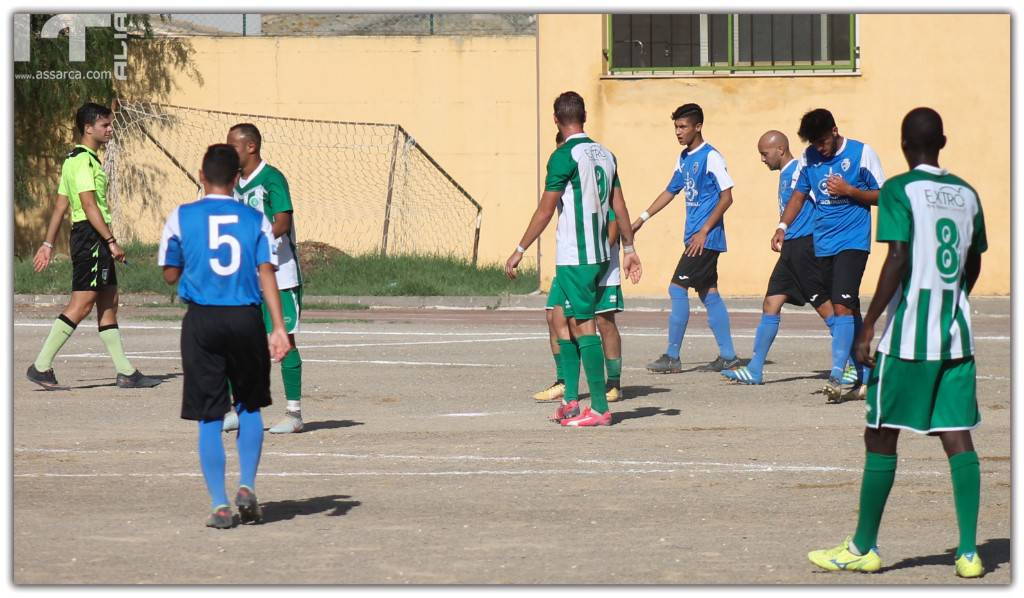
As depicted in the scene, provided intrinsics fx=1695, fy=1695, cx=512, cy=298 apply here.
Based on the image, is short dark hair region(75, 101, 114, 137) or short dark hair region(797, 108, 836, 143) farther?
short dark hair region(75, 101, 114, 137)

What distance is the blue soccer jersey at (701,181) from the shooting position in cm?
1252

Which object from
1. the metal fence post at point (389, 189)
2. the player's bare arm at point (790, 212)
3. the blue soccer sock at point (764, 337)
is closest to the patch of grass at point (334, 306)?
the metal fence post at point (389, 189)

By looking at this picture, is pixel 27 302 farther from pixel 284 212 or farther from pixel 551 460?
pixel 551 460

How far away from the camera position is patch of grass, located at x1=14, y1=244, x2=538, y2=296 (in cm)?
2142

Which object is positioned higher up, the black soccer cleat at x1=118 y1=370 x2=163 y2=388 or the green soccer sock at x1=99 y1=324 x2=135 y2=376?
the green soccer sock at x1=99 y1=324 x2=135 y2=376

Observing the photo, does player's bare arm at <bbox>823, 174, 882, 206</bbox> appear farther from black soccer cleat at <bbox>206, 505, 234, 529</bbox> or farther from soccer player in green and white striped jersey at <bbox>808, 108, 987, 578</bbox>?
black soccer cleat at <bbox>206, 505, 234, 529</bbox>

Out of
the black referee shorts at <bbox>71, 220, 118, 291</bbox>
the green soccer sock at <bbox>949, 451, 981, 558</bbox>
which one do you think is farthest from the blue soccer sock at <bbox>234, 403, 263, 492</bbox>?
the black referee shorts at <bbox>71, 220, 118, 291</bbox>

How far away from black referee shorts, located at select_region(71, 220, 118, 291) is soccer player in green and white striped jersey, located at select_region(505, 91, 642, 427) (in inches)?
127

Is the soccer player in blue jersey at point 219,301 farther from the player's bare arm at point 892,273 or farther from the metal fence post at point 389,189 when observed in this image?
the metal fence post at point 389,189

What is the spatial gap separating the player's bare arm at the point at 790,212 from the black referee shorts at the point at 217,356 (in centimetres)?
496

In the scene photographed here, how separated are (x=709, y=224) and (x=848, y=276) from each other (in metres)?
1.49

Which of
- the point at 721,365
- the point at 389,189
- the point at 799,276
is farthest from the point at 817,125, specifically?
the point at 389,189

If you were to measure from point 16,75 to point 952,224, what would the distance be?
21233mm

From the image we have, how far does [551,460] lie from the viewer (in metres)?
9.01
